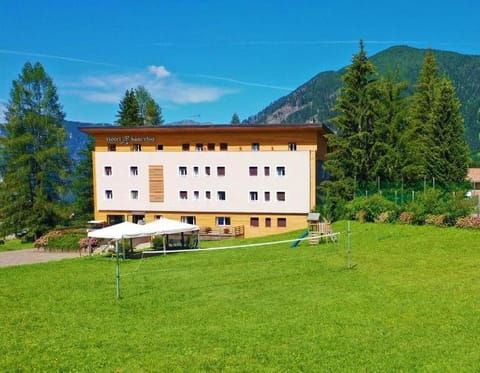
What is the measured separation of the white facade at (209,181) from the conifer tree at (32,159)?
20.2 feet

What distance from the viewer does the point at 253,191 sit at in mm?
39969

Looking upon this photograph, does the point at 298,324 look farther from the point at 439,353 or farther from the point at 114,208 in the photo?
the point at 114,208

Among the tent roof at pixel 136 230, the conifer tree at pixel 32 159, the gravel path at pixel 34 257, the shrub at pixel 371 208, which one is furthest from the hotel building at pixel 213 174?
the tent roof at pixel 136 230

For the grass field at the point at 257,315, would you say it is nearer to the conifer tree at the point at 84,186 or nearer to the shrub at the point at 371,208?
the shrub at the point at 371,208

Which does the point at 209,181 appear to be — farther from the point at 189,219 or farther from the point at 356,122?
the point at 356,122

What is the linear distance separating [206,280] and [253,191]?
79.5ft

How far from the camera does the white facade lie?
38938mm

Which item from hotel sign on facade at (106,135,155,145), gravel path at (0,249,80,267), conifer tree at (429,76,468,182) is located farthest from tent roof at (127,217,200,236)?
conifer tree at (429,76,468,182)

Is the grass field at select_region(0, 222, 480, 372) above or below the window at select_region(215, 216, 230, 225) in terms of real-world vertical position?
above

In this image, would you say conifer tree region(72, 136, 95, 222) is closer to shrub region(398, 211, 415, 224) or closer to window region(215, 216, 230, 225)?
window region(215, 216, 230, 225)

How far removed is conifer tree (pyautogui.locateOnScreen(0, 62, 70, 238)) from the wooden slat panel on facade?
34.8ft

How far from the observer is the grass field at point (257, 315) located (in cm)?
854

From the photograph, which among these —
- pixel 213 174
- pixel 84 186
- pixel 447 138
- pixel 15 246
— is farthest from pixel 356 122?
pixel 84 186

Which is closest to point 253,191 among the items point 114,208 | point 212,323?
point 114,208
